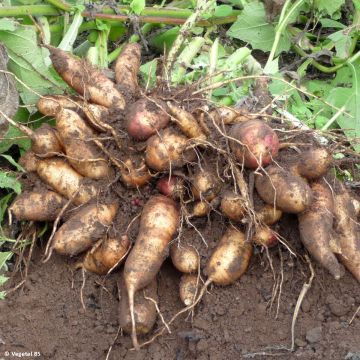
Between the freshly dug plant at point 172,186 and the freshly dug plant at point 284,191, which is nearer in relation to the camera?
the freshly dug plant at point 284,191

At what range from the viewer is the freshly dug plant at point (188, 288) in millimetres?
2279

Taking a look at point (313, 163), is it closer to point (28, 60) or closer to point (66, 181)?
point (66, 181)

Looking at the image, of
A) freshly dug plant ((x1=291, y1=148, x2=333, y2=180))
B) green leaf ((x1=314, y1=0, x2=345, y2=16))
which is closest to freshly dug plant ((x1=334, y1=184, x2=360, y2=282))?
freshly dug plant ((x1=291, y1=148, x2=333, y2=180))

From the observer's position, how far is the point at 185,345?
86.0 inches

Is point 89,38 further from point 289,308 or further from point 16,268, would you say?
point 289,308

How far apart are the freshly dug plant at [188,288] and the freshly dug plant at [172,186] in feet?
1.11

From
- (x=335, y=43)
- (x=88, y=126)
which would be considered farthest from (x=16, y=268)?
(x=335, y=43)

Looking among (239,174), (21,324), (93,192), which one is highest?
(239,174)

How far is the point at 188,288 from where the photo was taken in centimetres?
231

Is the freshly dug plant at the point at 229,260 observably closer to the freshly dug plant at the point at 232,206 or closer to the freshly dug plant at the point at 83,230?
the freshly dug plant at the point at 232,206

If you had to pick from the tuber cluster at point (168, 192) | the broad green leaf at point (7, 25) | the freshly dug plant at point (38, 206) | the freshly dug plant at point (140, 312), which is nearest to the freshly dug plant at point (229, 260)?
the tuber cluster at point (168, 192)

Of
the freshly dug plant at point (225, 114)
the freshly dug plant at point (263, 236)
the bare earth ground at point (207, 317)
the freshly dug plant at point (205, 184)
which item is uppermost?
the freshly dug plant at point (225, 114)

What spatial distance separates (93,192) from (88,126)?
296 mm

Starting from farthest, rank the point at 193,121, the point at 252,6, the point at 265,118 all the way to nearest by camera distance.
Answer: the point at 252,6
the point at 265,118
the point at 193,121
